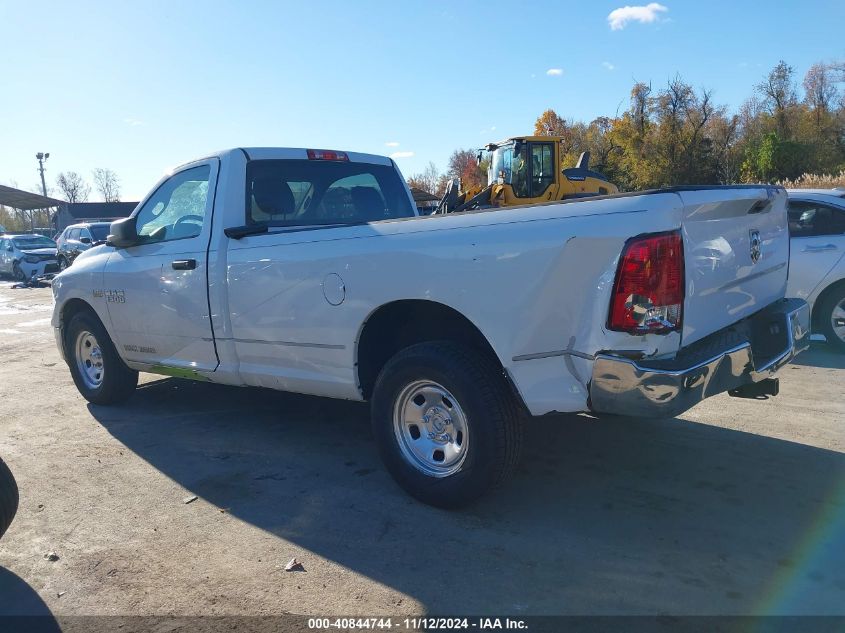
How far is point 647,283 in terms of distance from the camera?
296 cm

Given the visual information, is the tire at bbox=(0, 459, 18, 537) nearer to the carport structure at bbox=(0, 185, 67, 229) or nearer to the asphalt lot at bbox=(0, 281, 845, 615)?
the asphalt lot at bbox=(0, 281, 845, 615)

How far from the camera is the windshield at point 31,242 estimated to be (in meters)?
24.3

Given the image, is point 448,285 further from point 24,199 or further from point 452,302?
point 24,199

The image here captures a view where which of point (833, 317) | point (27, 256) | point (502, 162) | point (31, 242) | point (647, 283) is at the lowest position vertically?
point (833, 317)

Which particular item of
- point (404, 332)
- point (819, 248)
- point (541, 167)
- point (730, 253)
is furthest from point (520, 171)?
point (730, 253)

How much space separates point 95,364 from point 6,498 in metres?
3.17

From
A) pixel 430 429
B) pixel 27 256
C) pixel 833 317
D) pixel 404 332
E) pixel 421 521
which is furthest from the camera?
pixel 27 256

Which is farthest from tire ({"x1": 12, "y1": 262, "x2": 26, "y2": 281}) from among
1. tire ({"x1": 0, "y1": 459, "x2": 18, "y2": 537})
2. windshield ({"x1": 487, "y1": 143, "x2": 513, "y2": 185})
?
tire ({"x1": 0, "y1": 459, "x2": 18, "y2": 537})

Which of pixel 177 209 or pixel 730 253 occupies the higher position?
pixel 177 209

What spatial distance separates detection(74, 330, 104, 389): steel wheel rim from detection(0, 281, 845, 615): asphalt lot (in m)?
0.67

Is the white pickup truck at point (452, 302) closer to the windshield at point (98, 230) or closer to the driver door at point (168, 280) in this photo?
the driver door at point (168, 280)

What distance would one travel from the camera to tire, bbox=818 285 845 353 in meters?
7.40

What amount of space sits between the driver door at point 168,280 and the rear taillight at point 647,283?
3.01 meters

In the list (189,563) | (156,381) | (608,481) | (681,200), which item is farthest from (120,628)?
(156,381)
